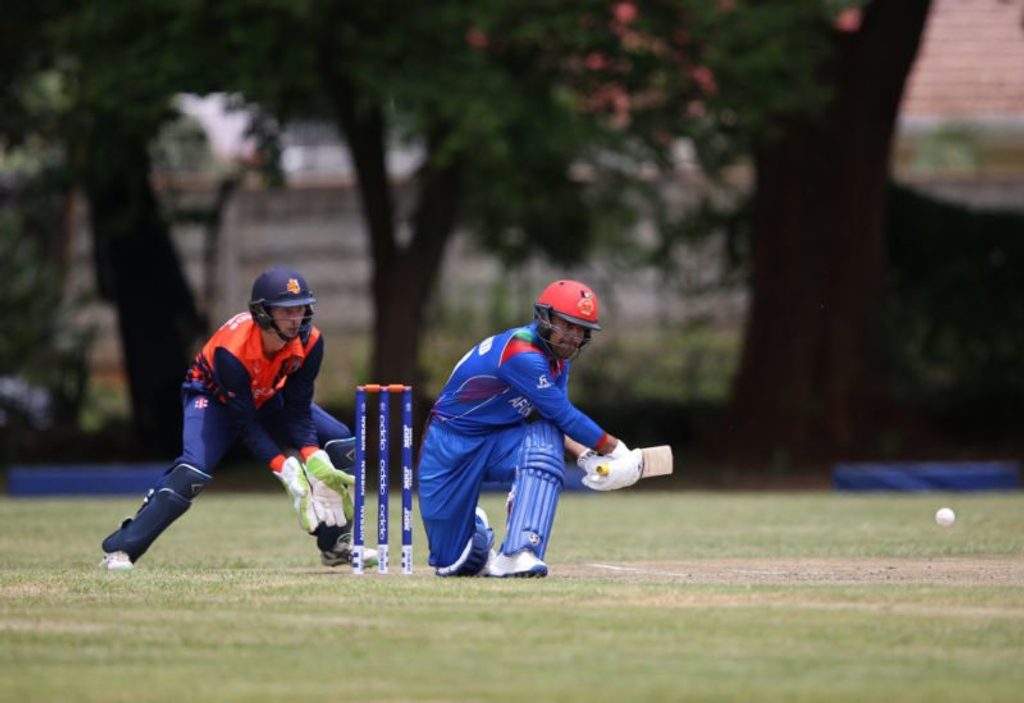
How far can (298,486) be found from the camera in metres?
10.4

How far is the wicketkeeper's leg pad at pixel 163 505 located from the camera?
415 inches

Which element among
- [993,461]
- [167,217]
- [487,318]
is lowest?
[993,461]

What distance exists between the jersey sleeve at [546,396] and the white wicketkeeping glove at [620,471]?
14cm

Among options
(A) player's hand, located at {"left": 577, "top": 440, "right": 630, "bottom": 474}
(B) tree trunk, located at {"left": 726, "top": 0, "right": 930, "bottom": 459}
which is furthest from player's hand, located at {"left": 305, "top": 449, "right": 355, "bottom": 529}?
(B) tree trunk, located at {"left": 726, "top": 0, "right": 930, "bottom": 459}

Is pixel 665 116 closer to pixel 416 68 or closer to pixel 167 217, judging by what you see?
pixel 416 68

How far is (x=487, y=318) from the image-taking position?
26438 millimetres

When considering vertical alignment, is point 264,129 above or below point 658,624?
above

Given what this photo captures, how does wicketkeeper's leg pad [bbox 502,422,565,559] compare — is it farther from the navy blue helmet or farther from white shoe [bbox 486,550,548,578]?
the navy blue helmet

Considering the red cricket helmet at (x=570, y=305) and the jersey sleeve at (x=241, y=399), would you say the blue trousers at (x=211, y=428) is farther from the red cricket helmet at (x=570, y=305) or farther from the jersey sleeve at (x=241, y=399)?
the red cricket helmet at (x=570, y=305)

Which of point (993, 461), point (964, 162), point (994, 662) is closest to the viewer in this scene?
point (994, 662)

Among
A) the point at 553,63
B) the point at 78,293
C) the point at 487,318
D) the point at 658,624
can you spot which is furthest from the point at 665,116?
the point at 658,624

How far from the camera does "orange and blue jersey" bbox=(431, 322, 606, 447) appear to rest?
10.1 m

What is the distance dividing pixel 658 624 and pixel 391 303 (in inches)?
572

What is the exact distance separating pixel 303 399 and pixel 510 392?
1.33m
